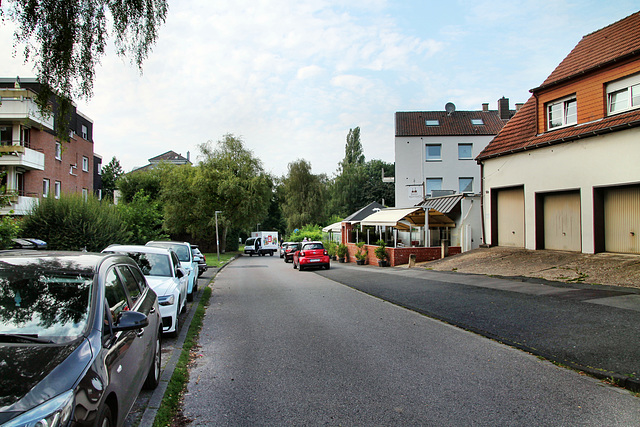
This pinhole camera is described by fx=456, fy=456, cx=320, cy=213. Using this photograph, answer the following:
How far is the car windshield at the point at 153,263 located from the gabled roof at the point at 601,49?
49.7 ft

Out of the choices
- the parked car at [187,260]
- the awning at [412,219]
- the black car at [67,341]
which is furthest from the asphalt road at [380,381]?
the awning at [412,219]

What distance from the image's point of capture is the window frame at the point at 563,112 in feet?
55.8

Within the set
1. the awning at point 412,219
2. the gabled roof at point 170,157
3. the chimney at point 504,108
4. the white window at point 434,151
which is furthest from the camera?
the gabled roof at point 170,157

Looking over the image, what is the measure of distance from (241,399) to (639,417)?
3.86m

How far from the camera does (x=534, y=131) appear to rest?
19.0m

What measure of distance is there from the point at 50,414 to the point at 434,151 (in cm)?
4273

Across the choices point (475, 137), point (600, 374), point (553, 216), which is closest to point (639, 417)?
point (600, 374)

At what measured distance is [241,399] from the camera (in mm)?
4828

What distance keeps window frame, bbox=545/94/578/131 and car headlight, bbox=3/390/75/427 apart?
18.4 meters

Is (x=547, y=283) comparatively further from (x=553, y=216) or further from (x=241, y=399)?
(x=241, y=399)

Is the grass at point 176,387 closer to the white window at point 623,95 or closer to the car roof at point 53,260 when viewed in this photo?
the car roof at point 53,260

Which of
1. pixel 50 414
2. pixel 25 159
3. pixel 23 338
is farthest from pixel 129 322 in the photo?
pixel 25 159

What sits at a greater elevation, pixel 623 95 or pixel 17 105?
pixel 17 105

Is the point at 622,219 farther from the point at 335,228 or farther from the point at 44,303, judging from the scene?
the point at 335,228
